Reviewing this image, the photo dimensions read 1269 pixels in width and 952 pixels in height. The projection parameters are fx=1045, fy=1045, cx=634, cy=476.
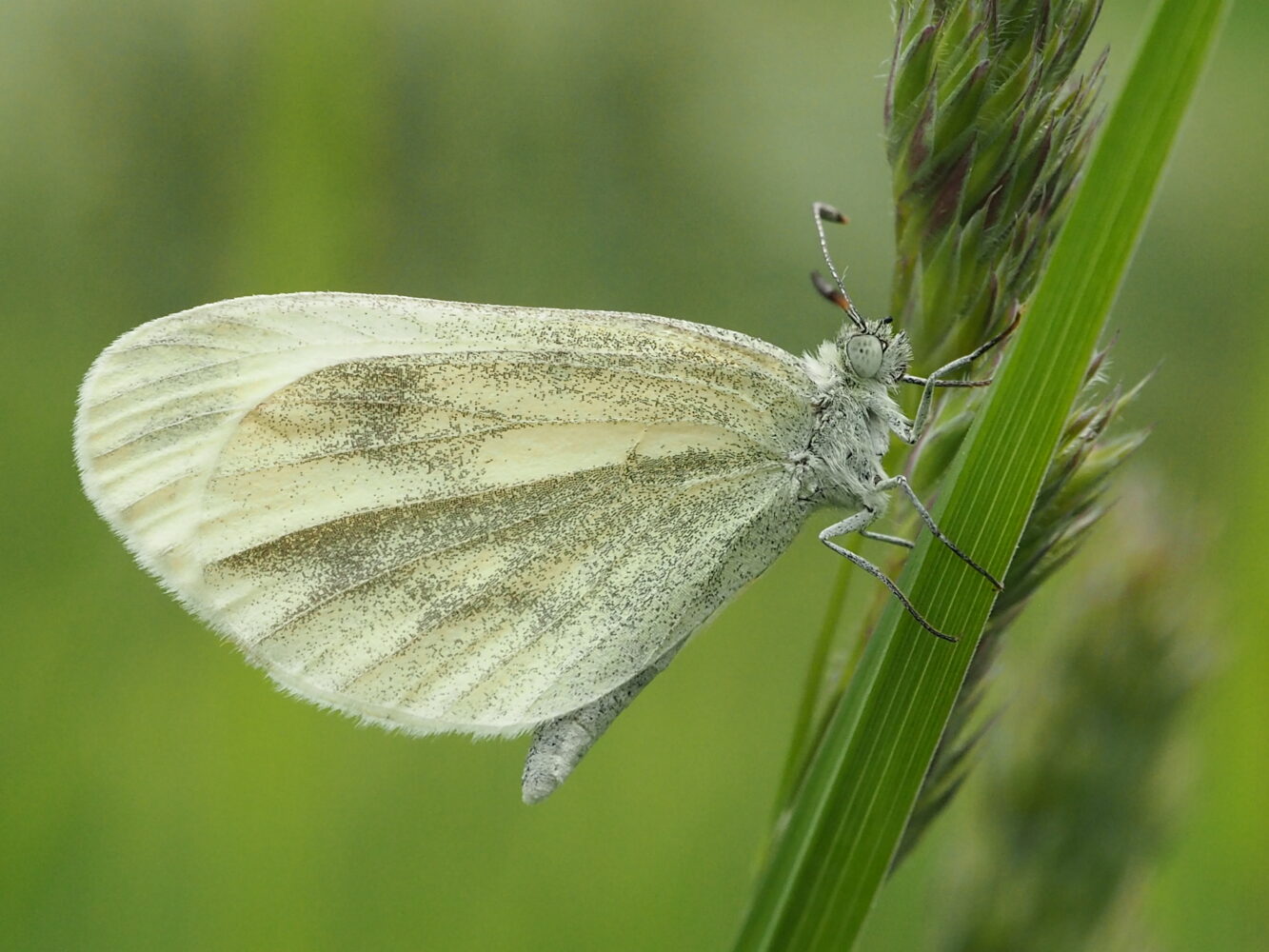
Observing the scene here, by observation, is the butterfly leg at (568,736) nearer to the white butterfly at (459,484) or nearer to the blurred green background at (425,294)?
the white butterfly at (459,484)

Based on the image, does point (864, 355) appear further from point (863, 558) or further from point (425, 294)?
point (425, 294)

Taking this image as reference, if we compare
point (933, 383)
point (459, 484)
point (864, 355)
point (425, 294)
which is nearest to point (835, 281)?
point (864, 355)

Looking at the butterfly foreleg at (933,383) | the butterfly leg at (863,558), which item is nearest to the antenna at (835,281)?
the butterfly foreleg at (933,383)

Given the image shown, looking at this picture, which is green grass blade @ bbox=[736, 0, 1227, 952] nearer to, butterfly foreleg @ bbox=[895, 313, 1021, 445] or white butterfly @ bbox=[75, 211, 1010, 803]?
butterfly foreleg @ bbox=[895, 313, 1021, 445]

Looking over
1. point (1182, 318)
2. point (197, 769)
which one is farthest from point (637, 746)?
Result: point (1182, 318)

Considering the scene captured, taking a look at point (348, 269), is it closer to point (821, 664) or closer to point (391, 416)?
point (391, 416)
